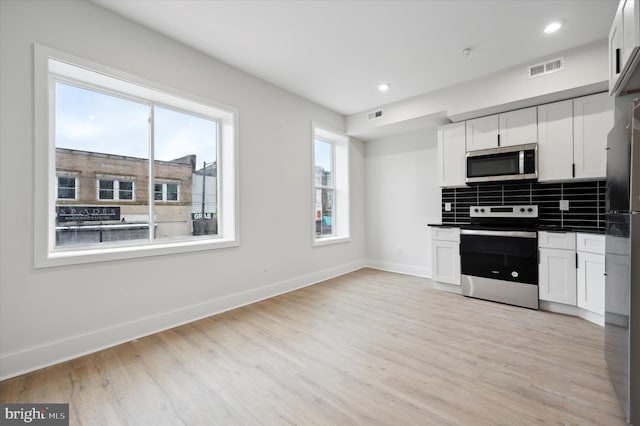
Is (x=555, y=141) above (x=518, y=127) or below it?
below

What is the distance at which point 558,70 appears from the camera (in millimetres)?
3111

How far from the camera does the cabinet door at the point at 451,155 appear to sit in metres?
4.05

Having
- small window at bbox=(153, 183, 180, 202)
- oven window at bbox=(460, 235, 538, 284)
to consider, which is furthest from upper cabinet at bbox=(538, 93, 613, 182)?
small window at bbox=(153, 183, 180, 202)

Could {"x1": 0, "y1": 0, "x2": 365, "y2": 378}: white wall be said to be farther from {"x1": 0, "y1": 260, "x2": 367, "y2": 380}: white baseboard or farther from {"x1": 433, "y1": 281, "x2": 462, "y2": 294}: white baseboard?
{"x1": 433, "y1": 281, "x2": 462, "y2": 294}: white baseboard

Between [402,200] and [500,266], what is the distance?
2022 mm

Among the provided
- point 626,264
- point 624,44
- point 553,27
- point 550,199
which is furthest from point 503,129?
point 626,264

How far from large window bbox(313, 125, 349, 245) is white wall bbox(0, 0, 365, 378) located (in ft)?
2.43

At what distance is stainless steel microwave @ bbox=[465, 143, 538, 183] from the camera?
3.47 m

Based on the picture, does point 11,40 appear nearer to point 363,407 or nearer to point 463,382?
point 363,407

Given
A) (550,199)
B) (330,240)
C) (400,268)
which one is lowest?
(400,268)

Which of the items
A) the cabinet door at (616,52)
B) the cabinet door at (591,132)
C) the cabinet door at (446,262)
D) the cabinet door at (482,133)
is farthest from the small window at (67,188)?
the cabinet door at (591,132)

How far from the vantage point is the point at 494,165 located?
3740mm

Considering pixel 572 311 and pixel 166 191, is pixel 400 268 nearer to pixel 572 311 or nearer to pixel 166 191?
pixel 572 311

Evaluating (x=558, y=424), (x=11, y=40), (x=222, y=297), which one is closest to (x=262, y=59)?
(x=11, y=40)
